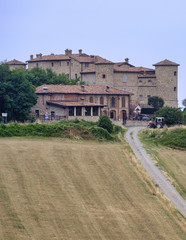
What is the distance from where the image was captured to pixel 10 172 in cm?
3095

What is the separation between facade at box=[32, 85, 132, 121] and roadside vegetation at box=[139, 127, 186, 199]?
47.1 feet

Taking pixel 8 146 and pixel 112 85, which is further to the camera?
pixel 112 85

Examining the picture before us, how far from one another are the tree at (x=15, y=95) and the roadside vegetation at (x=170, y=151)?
555 inches

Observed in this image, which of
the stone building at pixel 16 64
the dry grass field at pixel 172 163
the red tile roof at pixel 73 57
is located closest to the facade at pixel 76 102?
the red tile roof at pixel 73 57

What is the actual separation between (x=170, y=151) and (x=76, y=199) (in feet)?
75.1

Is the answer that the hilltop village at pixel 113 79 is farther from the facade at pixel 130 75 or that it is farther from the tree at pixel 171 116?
the tree at pixel 171 116

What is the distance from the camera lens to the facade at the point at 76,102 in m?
77.5

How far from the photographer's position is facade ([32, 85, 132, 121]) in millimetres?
77500

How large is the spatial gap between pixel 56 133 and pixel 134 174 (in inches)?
426

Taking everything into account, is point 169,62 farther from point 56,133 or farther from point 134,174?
point 134,174

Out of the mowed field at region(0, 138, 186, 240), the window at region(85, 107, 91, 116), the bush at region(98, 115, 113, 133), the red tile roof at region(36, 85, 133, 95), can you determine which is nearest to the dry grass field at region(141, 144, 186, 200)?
the mowed field at region(0, 138, 186, 240)

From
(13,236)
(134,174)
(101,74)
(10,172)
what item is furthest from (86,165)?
(101,74)

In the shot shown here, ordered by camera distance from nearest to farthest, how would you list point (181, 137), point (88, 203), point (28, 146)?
1. point (88, 203)
2. point (28, 146)
3. point (181, 137)

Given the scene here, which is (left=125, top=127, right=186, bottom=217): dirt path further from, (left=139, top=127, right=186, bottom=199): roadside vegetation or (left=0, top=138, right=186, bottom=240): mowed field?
(left=0, top=138, right=186, bottom=240): mowed field
